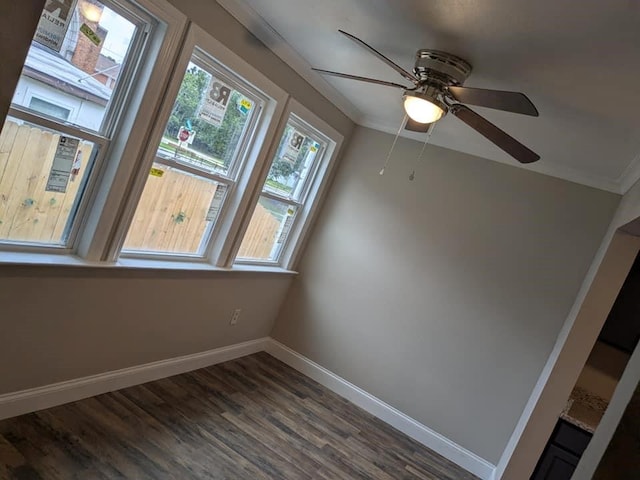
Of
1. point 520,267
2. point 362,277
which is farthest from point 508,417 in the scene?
Result: point 362,277

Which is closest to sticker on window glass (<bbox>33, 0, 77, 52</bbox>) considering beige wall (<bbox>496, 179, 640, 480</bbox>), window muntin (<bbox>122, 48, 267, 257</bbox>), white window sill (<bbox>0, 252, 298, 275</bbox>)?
window muntin (<bbox>122, 48, 267, 257</bbox>)

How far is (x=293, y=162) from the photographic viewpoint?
4.00 metres

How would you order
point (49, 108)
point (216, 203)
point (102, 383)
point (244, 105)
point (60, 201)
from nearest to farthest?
point (49, 108), point (60, 201), point (102, 383), point (244, 105), point (216, 203)

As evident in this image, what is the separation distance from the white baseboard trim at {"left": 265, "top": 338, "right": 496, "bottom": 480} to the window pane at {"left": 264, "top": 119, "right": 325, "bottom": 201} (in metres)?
1.48

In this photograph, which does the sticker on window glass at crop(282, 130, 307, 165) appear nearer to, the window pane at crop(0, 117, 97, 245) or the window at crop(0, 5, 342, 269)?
the window at crop(0, 5, 342, 269)

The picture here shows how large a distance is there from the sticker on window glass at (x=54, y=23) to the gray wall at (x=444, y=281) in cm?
268

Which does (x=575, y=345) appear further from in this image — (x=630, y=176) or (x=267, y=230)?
(x=267, y=230)

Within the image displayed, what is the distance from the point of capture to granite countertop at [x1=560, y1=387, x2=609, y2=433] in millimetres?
3148

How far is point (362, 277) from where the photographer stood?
421cm

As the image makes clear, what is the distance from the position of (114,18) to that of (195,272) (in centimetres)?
162

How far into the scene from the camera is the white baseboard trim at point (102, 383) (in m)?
2.39

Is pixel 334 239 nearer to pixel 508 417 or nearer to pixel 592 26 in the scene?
pixel 508 417

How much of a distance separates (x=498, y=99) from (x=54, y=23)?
1.89 m

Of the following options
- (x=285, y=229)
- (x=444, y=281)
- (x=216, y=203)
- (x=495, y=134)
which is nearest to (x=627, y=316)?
(x=444, y=281)
